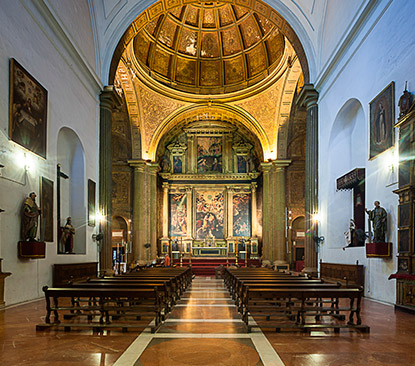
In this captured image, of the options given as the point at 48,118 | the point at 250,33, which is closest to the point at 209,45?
the point at 250,33

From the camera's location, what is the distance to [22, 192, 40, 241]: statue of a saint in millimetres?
8352

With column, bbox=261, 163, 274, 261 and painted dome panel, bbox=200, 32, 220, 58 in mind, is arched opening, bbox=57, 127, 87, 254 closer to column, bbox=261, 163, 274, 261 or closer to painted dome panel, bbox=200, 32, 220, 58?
painted dome panel, bbox=200, 32, 220, 58

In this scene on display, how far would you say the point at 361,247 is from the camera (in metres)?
10.3

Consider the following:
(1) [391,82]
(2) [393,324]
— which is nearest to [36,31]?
(1) [391,82]

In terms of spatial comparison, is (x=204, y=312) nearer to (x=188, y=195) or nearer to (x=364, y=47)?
(x=364, y=47)

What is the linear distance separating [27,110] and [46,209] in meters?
2.48

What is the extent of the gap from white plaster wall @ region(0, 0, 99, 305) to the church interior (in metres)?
0.05

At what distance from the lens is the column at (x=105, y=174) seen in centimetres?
1380

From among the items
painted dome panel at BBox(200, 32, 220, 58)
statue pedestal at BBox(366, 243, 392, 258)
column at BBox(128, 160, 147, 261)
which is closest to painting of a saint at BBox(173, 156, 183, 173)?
column at BBox(128, 160, 147, 261)

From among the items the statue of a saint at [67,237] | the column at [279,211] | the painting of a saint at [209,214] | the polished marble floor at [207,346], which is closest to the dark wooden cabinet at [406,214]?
the polished marble floor at [207,346]

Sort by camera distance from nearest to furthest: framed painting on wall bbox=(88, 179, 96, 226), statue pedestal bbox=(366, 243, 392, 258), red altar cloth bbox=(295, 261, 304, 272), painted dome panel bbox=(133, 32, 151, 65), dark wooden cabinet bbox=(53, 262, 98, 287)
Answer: statue pedestal bbox=(366, 243, 392, 258) < dark wooden cabinet bbox=(53, 262, 98, 287) < framed painting on wall bbox=(88, 179, 96, 226) < painted dome panel bbox=(133, 32, 151, 65) < red altar cloth bbox=(295, 261, 304, 272)

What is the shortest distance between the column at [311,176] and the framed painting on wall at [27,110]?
873 cm

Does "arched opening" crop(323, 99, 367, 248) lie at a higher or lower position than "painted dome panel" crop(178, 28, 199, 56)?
lower

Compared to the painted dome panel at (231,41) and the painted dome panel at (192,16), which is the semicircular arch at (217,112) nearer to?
the painted dome panel at (231,41)
